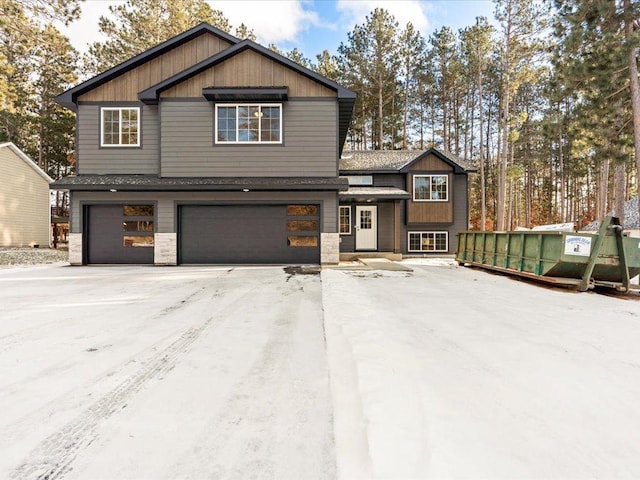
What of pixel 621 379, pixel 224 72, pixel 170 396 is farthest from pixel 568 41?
pixel 170 396

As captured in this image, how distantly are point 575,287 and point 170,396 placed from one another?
8290 mm

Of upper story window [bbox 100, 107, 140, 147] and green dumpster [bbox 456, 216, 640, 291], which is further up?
upper story window [bbox 100, 107, 140, 147]

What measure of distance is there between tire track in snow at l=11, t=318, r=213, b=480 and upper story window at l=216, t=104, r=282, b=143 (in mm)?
8834

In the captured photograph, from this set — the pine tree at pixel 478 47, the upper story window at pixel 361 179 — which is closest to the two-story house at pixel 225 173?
the upper story window at pixel 361 179

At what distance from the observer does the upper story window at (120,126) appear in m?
10.9

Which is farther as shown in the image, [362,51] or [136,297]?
[362,51]

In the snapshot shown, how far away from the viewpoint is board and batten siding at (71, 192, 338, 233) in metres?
10.3

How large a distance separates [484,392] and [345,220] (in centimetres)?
1247

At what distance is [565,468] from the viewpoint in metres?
1.63

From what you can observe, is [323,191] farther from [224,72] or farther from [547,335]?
[547,335]

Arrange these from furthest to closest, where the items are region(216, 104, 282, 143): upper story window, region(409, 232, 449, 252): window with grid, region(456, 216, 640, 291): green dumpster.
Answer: region(409, 232, 449, 252): window with grid < region(216, 104, 282, 143): upper story window < region(456, 216, 640, 291): green dumpster

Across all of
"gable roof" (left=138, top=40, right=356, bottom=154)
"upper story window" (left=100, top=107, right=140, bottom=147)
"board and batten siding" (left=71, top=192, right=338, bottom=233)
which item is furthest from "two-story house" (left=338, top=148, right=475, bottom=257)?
"upper story window" (left=100, top=107, right=140, bottom=147)

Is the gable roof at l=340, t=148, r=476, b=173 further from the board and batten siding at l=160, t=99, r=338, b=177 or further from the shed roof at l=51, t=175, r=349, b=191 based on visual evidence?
the shed roof at l=51, t=175, r=349, b=191

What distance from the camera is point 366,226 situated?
48.3 ft
